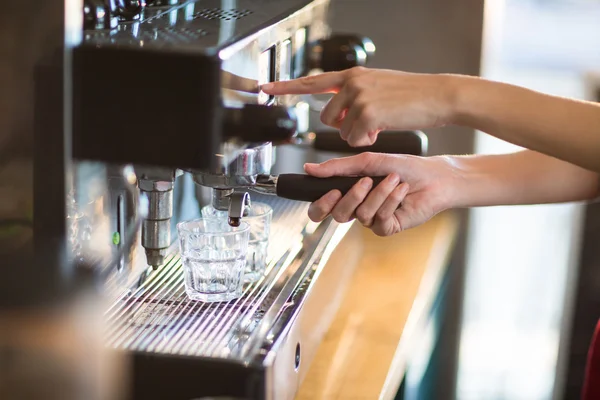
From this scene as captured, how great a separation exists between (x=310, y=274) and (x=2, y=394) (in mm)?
368

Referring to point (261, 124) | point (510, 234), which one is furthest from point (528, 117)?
point (510, 234)

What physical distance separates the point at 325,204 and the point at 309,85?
137 mm

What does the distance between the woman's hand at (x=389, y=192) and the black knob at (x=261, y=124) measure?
20cm

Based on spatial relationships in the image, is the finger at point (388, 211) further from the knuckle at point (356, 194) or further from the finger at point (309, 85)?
the finger at point (309, 85)

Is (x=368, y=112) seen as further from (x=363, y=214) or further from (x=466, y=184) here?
(x=466, y=184)

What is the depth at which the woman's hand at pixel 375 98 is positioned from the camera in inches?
34.5

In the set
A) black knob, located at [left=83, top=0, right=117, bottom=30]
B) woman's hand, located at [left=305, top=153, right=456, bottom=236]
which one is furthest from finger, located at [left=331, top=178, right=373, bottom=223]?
black knob, located at [left=83, top=0, right=117, bottom=30]

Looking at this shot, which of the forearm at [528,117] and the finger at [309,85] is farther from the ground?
the finger at [309,85]

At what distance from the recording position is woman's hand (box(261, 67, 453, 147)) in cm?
88

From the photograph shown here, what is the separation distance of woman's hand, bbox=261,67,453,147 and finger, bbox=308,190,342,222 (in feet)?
0.22

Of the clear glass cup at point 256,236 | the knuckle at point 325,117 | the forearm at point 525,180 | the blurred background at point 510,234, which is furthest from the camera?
the blurred background at point 510,234

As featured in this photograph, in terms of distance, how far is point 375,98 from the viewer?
34.6 inches

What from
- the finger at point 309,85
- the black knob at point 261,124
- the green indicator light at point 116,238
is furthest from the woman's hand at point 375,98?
the green indicator light at point 116,238

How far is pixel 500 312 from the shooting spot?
85.8 inches
